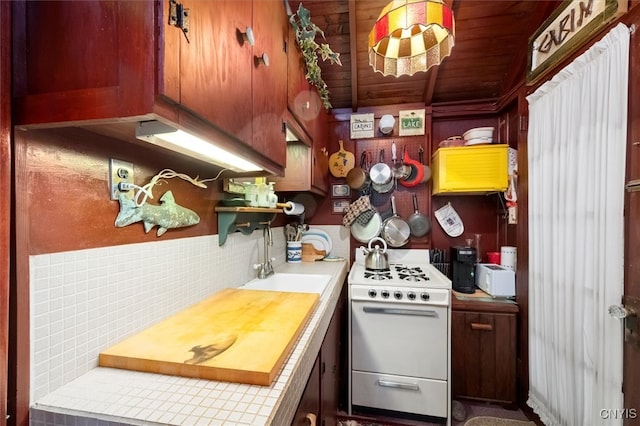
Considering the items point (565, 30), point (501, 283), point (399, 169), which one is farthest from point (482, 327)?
point (565, 30)

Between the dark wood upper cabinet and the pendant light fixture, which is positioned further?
the pendant light fixture

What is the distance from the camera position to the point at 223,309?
1034 millimetres

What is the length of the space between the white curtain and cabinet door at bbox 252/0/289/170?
1385mm

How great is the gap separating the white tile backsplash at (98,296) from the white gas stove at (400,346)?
111 centimetres

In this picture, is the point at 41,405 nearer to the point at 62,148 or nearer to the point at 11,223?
the point at 11,223

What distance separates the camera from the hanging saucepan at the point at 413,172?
2396 millimetres

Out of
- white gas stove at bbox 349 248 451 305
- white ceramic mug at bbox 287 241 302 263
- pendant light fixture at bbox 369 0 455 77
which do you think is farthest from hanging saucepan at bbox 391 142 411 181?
white ceramic mug at bbox 287 241 302 263

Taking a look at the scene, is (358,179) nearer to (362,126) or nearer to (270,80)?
(362,126)

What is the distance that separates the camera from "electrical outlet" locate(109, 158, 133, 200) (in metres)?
0.77

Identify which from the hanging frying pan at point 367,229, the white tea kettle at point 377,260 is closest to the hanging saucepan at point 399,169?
the hanging frying pan at point 367,229

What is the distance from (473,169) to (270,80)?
174 centimetres

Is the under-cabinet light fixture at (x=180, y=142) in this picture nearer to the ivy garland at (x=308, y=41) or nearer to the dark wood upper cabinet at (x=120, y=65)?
the dark wood upper cabinet at (x=120, y=65)

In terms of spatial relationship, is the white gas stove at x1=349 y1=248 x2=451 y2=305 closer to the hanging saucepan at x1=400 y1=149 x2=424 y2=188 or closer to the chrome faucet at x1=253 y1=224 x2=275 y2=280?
the chrome faucet at x1=253 y1=224 x2=275 y2=280

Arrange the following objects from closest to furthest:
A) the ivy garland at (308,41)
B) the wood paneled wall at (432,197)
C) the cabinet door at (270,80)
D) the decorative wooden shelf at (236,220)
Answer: the cabinet door at (270,80)
the decorative wooden shelf at (236,220)
the ivy garland at (308,41)
the wood paneled wall at (432,197)
